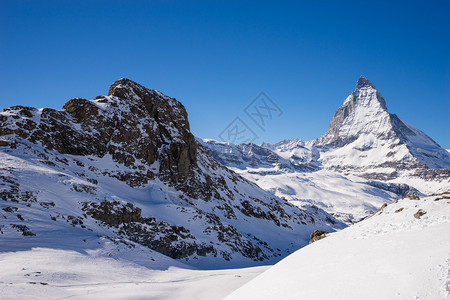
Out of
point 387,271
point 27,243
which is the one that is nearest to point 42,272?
point 27,243

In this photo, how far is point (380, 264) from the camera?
27.5ft

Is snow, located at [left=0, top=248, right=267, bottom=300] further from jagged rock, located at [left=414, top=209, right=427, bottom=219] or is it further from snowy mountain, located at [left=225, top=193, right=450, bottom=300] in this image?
jagged rock, located at [left=414, top=209, right=427, bottom=219]

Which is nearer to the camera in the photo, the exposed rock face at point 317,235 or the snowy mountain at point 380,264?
the snowy mountain at point 380,264

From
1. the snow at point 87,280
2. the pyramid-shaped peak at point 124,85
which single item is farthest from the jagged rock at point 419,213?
the pyramid-shaped peak at point 124,85

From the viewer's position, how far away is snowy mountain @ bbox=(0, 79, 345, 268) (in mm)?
26281

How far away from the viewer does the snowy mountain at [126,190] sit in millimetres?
26281

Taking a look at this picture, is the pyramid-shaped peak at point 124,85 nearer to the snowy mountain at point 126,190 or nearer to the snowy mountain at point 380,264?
the snowy mountain at point 126,190

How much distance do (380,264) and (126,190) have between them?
149 ft

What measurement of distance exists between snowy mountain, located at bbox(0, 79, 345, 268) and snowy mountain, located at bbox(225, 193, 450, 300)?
1993cm

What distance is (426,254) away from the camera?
7.93 metres

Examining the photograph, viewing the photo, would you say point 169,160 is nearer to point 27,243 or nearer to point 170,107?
point 170,107

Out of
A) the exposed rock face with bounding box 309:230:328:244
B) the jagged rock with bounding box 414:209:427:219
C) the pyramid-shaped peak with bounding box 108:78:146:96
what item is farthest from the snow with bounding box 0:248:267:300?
the pyramid-shaped peak with bounding box 108:78:146:96

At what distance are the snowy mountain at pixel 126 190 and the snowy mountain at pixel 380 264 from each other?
65.4 feet

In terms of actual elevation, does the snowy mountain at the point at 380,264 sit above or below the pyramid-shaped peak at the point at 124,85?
below
